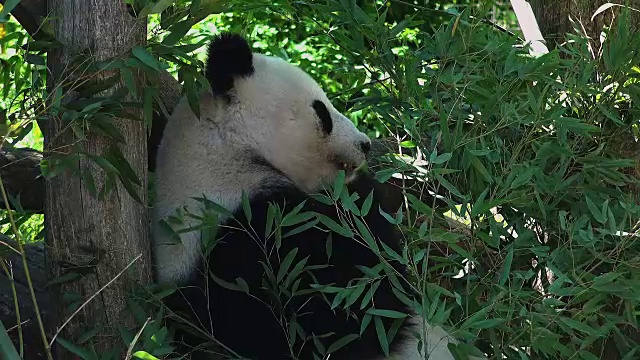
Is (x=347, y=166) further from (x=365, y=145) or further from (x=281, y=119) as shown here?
(x=281, y=119)

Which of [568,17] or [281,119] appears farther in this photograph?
[568,17]

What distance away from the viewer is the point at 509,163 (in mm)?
2662

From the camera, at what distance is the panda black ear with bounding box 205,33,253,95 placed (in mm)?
2646

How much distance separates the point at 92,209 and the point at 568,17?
2024 millimetres

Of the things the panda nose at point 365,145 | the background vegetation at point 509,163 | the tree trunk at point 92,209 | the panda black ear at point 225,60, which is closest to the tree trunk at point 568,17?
the background vegetation at point 509,163

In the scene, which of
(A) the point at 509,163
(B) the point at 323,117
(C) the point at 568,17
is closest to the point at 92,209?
(B) the point at 323,117

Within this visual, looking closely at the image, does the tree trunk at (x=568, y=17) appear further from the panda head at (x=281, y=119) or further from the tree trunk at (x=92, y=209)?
the tree trunk at (x=92, y=209)

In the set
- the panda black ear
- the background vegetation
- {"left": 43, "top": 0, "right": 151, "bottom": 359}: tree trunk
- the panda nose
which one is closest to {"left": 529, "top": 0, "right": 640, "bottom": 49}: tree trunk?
the background vegetation

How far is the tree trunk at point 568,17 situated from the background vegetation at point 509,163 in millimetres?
70

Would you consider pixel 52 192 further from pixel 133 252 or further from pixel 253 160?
pixel 253 160

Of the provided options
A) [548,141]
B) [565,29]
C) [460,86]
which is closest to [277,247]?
[460,86]

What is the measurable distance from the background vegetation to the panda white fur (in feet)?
0.53

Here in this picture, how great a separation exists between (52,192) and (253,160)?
0.62 metres

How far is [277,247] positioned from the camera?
7.72 ft
